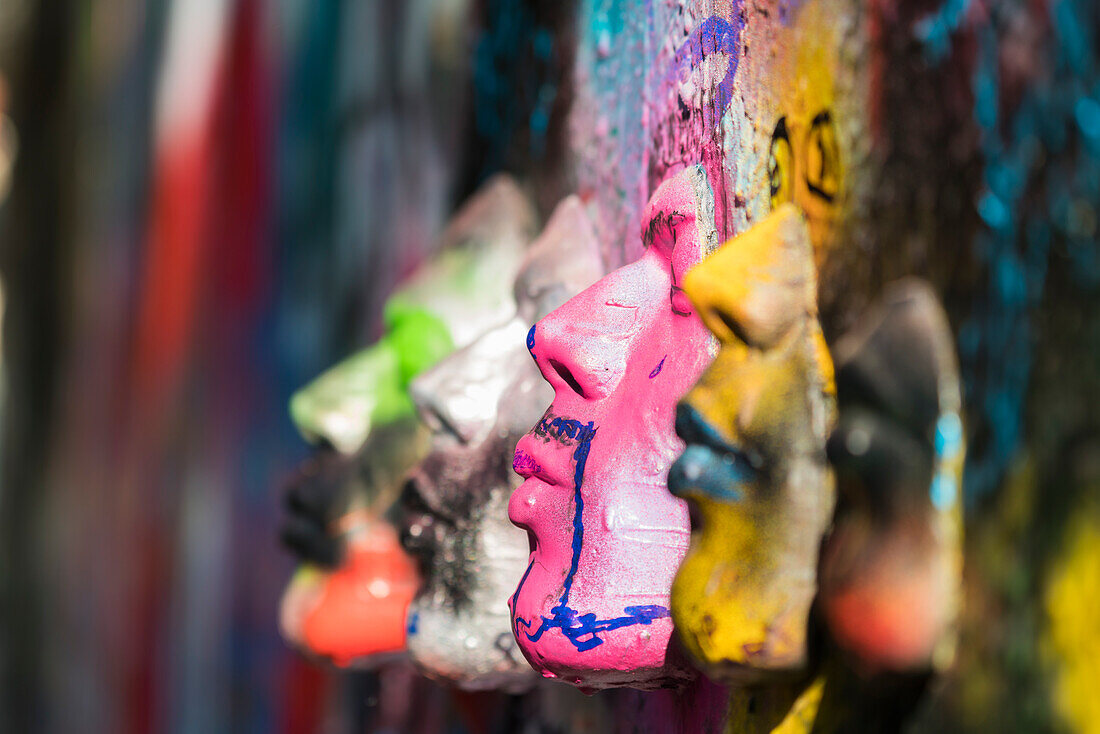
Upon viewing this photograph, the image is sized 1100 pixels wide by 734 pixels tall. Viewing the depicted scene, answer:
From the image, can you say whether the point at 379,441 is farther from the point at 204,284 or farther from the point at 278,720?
the point at 204,284

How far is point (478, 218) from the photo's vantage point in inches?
37.7

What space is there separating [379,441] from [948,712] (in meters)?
0.59

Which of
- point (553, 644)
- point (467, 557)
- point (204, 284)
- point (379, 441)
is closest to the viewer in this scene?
point (553, 644)

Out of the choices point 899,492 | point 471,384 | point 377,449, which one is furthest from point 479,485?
point 899,492

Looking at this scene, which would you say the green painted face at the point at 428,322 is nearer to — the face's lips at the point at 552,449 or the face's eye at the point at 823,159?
the face's lips at the point at 552,449

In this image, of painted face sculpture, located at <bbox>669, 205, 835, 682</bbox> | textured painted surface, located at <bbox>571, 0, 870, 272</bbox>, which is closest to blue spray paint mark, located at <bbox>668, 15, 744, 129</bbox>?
textured painted surface, located at <bbox>571, 0, 870, 272</bbox>

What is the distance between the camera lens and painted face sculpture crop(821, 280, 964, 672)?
39cm

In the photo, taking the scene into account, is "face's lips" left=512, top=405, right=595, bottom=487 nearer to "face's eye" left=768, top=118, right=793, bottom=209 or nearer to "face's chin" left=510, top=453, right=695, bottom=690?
"face's chin" left=510, top=453, right=695, bottom=690

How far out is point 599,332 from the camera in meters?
0.62

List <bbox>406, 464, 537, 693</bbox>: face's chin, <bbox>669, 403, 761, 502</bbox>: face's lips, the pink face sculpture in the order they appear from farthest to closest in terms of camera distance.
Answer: <bbox>406, 464, 537, 693</bbox>: face's chin → the pink face sculpture → <bbox>669, 403, 761, 502</bbox>: face's lips

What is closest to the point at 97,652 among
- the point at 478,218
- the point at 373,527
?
the point at 373,527

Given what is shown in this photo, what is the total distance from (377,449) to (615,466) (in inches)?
15.0

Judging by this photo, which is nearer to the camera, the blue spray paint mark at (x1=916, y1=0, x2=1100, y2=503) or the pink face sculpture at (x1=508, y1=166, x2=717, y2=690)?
the blue spray paint mark at (x1=916, y1=0, x2=1100, y2=503)

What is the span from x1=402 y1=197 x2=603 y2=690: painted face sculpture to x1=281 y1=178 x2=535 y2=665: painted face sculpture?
117mm
